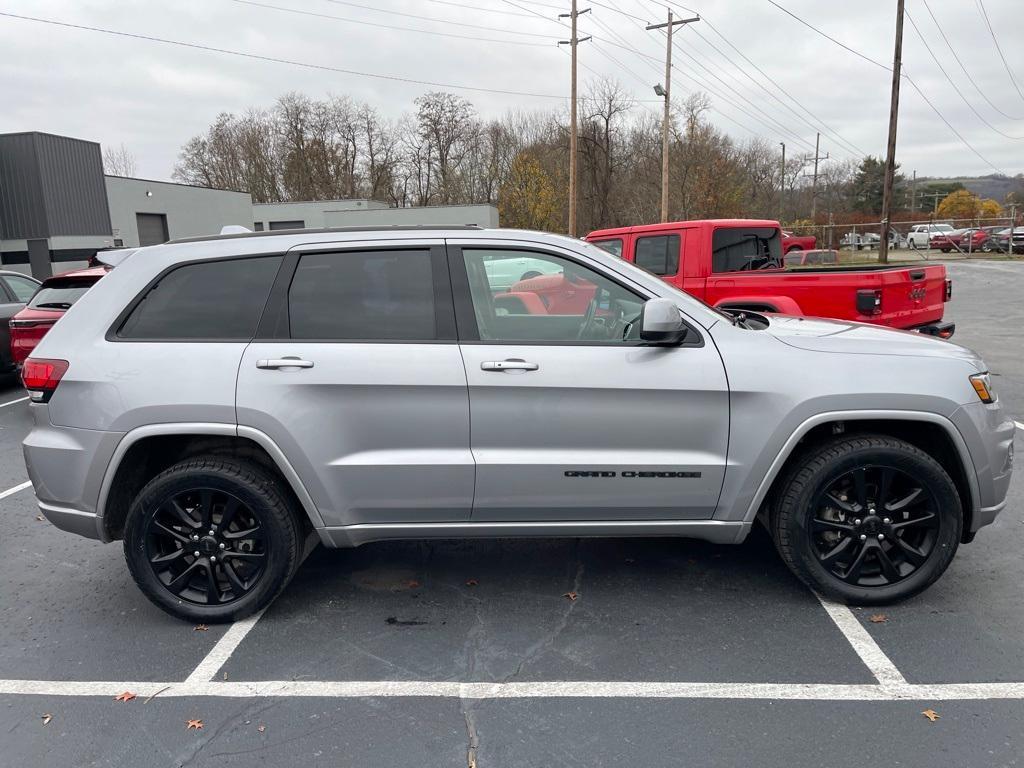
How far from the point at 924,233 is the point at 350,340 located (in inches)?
1901

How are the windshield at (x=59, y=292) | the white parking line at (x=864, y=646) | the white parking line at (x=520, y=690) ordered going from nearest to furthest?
the white parking line at (x=520, y=690), the white parking line at (x=864, y=646), the windshield at (x=59, y=292)

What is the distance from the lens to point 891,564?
11.6 feet

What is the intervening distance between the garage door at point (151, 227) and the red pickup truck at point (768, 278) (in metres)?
30.4

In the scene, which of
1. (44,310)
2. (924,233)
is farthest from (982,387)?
(924,233)

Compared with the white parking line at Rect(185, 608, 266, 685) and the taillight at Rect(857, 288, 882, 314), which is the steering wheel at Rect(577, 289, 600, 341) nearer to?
the white parking line at Rect(185, 608, 266, 685)

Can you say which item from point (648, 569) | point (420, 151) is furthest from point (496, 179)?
point (648, 569)

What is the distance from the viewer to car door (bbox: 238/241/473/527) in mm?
3316

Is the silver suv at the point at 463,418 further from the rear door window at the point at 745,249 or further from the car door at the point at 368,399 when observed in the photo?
the rear door window at the point at 745,249

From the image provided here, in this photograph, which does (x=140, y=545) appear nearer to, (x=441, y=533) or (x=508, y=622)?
(x=441, y=533)

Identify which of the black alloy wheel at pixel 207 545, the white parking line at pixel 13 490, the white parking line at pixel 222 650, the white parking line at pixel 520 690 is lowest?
the white parking line at pixel 13 490

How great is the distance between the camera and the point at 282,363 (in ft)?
10.9

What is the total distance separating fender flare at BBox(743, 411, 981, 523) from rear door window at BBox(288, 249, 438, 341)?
1678 millimetres

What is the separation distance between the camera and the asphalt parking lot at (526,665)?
2.66 metres

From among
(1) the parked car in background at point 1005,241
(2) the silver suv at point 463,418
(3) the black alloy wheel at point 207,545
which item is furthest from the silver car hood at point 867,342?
(1) the parked car in background at point 1005,241
